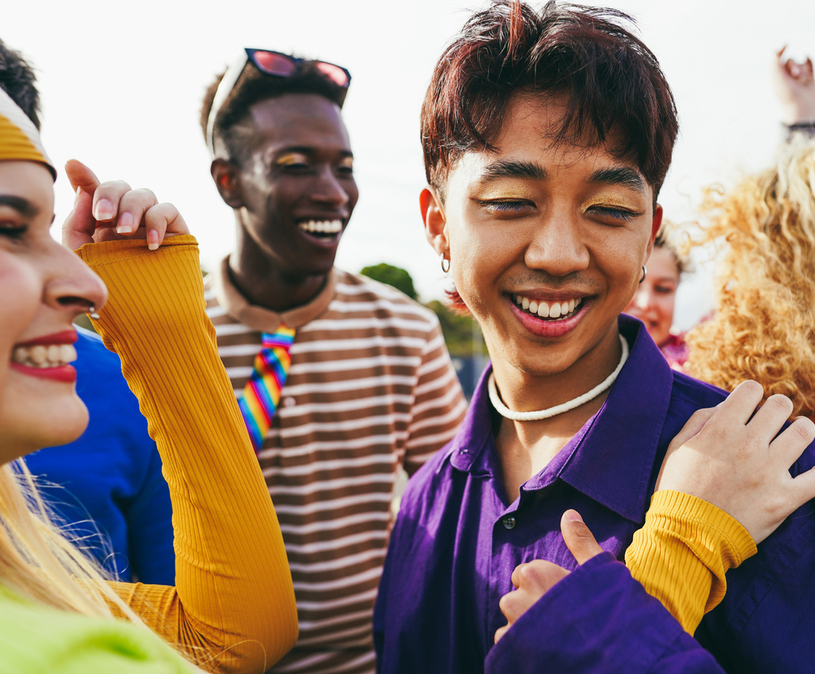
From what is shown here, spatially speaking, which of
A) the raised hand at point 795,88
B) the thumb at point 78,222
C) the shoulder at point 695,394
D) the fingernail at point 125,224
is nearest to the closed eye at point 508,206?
the shoulder at point 695,394

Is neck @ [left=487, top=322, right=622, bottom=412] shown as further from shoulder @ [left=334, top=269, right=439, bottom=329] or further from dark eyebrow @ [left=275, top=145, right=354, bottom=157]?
dark eyebrow @ [left=275, top=145, right=354, bottom=157]

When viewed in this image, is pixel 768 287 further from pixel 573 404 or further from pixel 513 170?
pixel 513 170

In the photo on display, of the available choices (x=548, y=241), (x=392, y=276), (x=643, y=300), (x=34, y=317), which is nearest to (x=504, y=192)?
(x=548, y=241)

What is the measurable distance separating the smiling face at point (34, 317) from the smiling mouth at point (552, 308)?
964mm

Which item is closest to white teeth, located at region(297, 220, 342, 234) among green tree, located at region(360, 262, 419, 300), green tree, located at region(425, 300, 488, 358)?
green tree, located at region(360, 262, 419, 300)

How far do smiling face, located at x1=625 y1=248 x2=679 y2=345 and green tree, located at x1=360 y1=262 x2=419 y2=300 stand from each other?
39.1 feet

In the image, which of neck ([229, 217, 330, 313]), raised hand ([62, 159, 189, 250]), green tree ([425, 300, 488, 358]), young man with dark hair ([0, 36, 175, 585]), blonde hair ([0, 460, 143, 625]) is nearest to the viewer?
blonde hair ([0, 460, 143, 625])

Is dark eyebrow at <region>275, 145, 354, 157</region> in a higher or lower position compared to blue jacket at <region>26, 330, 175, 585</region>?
higher

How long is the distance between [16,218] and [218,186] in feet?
6.07

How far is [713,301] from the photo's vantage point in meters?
1.86

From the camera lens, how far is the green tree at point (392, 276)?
15.9m

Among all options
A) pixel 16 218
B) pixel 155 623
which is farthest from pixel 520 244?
pixel 155 623

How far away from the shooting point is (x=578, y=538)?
1261 millimetres

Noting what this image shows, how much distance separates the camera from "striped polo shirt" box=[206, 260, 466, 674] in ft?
7.70
